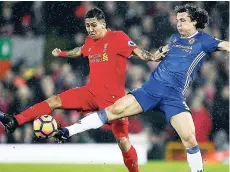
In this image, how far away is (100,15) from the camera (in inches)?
283

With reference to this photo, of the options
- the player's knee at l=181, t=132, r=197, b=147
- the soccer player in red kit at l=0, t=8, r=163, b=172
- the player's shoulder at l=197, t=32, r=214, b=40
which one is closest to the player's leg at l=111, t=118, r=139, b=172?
the soccer player in red kit at l=0, t=8, r=163, b=172

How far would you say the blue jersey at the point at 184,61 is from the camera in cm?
649

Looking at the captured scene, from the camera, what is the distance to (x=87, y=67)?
36.7 feet

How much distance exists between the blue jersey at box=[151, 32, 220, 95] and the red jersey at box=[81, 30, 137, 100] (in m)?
0.67

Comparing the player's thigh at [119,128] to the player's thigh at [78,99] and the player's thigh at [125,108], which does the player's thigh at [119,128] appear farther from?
the player's thigh at [125,108]

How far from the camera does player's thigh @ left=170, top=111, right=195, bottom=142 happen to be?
6211mm

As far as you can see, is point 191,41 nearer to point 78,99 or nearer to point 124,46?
point 124,46

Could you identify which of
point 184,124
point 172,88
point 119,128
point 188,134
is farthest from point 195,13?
point 119,128

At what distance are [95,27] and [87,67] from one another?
4.04m

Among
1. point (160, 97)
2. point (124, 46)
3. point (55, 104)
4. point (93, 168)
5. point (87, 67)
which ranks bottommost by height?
point (93, 168)

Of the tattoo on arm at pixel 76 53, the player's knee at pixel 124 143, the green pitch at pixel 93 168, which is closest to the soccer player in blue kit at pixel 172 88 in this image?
the player's knee at pixel 124 143

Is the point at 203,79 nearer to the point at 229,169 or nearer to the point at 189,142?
the point at 229,169

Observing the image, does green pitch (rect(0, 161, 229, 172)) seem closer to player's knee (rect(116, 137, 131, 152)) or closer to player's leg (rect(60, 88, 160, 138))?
player's knee (rect(116, 137, 131, 152))

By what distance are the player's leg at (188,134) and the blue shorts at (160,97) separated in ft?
0.45
